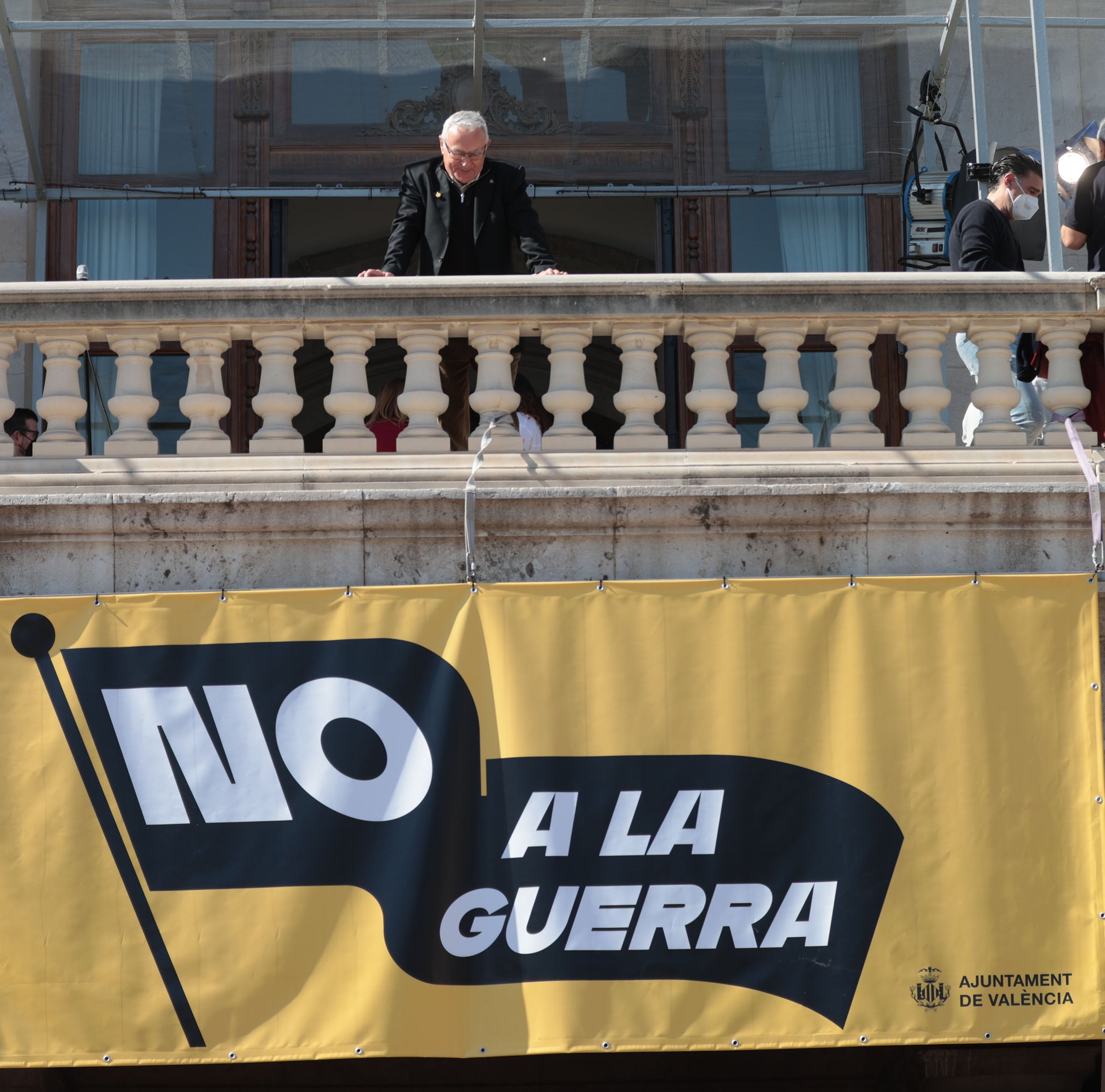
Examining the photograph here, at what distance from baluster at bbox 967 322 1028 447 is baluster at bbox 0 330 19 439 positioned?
4.09 m

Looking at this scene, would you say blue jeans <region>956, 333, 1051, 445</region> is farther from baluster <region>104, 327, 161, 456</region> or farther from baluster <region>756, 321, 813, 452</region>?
baluster <region>104, 327, 161, 456</region>

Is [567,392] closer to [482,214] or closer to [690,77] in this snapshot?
[482,214]

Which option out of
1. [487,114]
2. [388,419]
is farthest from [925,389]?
[487,114]

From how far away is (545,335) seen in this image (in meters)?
6.56

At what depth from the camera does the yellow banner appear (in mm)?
5934

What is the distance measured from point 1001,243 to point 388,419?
299cm

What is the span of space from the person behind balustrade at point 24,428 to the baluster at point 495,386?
269cm

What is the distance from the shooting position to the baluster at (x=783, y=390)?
648 centimetres

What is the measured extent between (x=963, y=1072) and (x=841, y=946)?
139 centimetres

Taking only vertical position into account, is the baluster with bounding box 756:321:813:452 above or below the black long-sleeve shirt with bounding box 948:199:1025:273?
below

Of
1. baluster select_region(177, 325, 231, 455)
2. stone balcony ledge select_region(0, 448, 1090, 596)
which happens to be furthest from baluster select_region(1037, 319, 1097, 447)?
baluster select_region(177, 325, 231, 455)

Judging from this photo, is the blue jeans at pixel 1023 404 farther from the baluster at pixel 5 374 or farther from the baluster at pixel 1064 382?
the baluster at pixel 5 374

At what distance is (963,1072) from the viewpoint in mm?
6883

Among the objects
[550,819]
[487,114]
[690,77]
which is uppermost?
[690,77]
